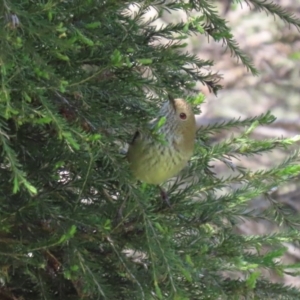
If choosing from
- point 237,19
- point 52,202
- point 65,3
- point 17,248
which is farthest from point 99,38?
point 237,19

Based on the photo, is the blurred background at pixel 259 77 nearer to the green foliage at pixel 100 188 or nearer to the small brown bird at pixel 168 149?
the small brown bird at pixel 168 149

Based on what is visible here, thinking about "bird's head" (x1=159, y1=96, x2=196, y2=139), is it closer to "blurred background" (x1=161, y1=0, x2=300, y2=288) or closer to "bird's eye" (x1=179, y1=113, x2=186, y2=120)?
"bird's eye" (x1=179, y1=113, x2=186, y2=120)

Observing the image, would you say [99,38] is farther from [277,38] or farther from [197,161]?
[277,38]

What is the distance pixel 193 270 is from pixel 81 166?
0.41 m

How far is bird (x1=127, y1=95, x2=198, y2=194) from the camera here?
233cm

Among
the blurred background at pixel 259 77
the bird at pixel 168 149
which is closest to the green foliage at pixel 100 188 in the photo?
the bird at pixel 168 149

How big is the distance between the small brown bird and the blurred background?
3775 millimetres

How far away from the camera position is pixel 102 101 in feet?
6.76

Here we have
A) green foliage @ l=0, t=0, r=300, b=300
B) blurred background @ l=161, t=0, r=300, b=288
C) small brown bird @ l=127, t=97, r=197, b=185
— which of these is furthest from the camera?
blurred background @ l=161, t=0, r=300, b=288

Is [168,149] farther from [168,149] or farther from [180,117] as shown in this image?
[180,117]

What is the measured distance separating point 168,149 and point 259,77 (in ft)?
17.1

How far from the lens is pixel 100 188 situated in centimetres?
213

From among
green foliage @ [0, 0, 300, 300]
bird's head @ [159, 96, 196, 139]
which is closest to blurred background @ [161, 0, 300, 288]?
bird's head @ [159, 96, 196, 139]

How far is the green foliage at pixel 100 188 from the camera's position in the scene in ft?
5.82
